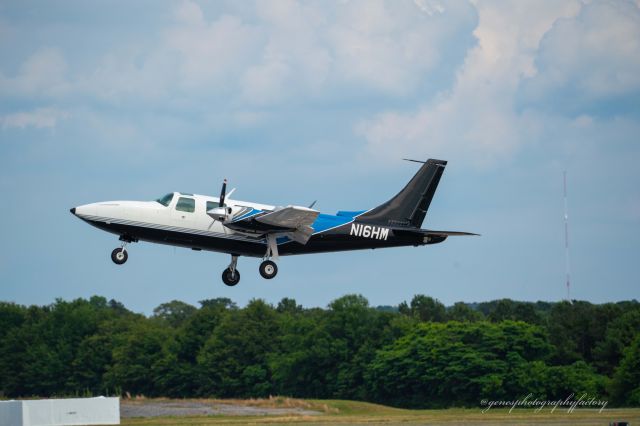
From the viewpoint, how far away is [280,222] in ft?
153

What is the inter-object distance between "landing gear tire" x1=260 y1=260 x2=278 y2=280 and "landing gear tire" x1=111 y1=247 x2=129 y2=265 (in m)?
6.17

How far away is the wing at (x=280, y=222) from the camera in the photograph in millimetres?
45844

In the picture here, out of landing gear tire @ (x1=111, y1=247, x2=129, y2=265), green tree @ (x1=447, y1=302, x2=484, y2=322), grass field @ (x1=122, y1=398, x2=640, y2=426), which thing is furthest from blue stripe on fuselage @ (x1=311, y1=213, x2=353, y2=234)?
green tree @ (x1=447, y1=302, x2=484, y2=322)

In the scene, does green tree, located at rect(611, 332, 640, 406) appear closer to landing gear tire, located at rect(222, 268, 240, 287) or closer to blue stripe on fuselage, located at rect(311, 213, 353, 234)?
blue stripe on fuselage, located at rect(311, 213, 353, 234)

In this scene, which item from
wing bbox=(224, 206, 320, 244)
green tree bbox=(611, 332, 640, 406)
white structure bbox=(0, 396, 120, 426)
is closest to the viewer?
wing bbox=(224, 206, 320, 244)

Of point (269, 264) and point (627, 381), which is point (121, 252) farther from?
point (627, 381)

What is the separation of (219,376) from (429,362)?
2572 centimetres

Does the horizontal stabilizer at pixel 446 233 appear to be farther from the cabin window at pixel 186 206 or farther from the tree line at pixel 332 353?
the tree line at pixel 332 353

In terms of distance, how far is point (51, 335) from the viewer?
12262cm

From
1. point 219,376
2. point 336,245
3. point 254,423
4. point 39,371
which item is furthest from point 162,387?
point 336,245

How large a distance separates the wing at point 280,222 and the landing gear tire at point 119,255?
4.88m

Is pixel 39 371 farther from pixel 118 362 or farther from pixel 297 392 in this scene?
pixel 297 392

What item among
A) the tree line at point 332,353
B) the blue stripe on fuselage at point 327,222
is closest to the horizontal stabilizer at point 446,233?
the blue stripe on fuselage at point 327,222

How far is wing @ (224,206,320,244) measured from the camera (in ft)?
150
